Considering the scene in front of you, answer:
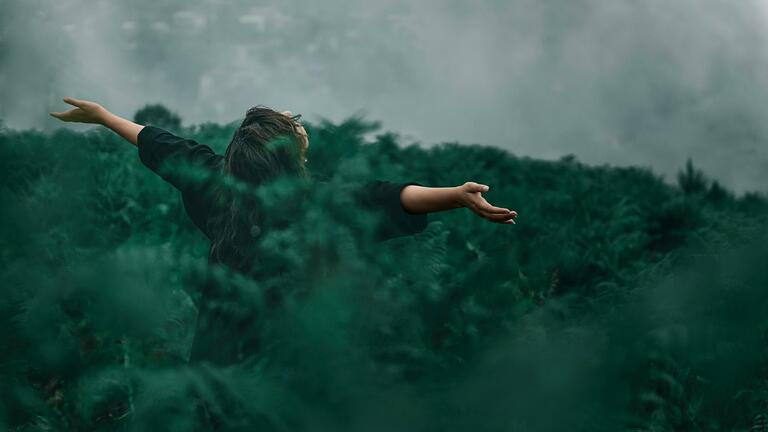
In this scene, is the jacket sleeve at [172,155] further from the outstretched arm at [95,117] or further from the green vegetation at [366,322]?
the green vegetation at [366,322]

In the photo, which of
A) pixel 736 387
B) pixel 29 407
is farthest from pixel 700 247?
pixel 29 407

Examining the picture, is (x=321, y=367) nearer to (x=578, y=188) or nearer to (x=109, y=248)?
(x=109, y=248)

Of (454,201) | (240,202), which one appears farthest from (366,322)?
(240,202)

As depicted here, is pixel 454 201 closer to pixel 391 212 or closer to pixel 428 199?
pixel 428 199

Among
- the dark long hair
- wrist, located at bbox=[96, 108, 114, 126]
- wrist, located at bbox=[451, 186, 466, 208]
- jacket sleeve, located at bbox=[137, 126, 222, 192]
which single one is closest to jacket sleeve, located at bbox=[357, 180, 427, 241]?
wrist, located at bbox=[451, 186, 466, 208]

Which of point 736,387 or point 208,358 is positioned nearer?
point 208,358

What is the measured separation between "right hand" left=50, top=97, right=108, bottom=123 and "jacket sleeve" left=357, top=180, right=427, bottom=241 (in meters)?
1.12

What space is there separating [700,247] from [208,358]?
2416 mm

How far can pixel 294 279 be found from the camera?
2604mm

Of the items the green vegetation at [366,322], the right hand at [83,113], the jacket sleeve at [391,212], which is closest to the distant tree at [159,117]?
the green vegetation at [366,322]

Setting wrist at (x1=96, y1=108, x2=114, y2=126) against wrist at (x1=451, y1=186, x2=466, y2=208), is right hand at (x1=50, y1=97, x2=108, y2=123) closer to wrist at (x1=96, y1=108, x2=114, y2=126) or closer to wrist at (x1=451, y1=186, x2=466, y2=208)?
wrist at (x1=96, y1=108, x2=114, y2=126)

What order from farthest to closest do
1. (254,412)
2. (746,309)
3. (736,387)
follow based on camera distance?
(746,309), (736,387), (254,412)

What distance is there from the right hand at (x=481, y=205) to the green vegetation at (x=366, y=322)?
0.44 m

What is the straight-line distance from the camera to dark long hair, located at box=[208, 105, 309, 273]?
8.91 feet
